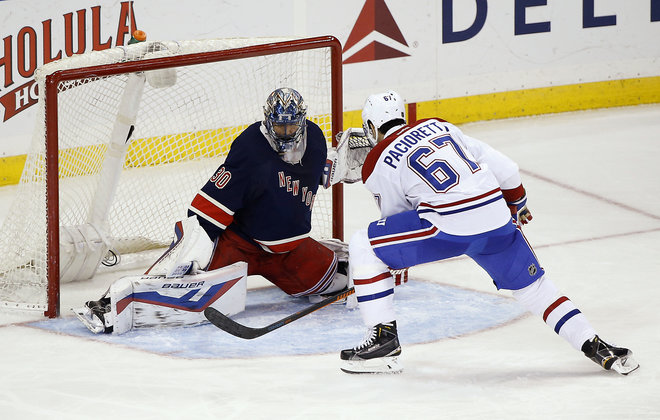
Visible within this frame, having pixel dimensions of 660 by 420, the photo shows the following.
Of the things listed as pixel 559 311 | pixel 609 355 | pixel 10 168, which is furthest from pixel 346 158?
pixel 10 168

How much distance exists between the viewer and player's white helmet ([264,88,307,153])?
3.94 meters

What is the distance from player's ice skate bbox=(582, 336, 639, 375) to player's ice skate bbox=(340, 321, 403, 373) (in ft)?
1.83

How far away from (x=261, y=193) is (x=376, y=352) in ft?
2.60

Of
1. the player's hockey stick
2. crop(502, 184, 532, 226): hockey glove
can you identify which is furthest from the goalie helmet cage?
crop(502, 184, 532, 226): hockey glove

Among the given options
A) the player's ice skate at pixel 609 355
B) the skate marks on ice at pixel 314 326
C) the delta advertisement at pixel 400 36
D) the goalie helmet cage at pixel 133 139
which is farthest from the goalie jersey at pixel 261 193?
the delta advertisement at pixel 400 36

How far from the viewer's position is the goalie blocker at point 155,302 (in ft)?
13.1

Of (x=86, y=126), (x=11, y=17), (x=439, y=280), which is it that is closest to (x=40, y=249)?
(x=86, y=126)

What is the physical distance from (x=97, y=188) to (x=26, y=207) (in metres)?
0.34

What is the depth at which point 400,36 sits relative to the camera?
6961 millimetres

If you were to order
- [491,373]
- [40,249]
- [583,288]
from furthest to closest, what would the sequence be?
[583,288], [40,249], [491,373]

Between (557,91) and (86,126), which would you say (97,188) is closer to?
(86,126)

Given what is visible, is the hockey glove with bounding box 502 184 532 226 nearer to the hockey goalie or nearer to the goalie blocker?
the hockey goalie

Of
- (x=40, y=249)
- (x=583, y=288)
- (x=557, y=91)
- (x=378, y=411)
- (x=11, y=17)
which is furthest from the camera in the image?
(x=557, y=91)

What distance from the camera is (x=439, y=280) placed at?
4660 mm
